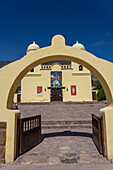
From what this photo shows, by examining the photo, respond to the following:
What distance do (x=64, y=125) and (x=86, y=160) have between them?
4212 millimetres

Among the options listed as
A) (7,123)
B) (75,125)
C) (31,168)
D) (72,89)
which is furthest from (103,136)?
(72,89)

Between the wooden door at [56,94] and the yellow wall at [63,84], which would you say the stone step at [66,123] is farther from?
the wooden door at [56,94]

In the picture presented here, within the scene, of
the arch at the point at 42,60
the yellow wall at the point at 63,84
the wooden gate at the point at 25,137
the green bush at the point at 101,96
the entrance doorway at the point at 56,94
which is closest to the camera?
the arch at the point at 42,60

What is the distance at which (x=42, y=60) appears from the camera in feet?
13.4

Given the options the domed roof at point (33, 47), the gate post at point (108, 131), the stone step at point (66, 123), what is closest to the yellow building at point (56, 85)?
the domed roof at point (33, 47)

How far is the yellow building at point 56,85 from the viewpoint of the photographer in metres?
20.4

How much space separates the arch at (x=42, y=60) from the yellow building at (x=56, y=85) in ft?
54.6

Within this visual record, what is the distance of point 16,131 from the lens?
352 centimetres

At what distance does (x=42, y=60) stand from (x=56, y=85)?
660 inches

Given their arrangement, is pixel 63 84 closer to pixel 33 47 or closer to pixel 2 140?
pixel 33 47

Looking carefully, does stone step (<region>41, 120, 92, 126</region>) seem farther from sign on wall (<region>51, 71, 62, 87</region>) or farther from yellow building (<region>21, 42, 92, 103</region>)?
sign on wall (<region>51, 71, 62, 87</region>)

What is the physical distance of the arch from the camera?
133 inches

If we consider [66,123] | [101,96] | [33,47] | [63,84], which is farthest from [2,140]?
[33,47]

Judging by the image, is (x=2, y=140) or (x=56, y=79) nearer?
(x=2, y=140)
